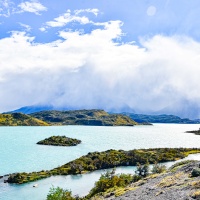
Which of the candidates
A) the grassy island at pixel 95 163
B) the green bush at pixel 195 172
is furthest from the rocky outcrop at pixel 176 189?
the grassy island at pixel 95 163

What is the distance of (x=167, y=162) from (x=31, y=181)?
287ft

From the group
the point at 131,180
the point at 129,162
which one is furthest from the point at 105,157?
the point at 131,180

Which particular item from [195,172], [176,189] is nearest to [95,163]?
[195,172]

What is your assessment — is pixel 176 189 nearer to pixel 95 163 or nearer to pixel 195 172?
pixel 195 172

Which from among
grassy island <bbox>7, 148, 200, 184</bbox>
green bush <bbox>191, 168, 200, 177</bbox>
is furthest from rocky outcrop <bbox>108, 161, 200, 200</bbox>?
grassy island <bbox>7, 148, 200, 184</bbox>

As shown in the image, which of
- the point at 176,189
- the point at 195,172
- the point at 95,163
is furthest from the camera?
the point at 95,163

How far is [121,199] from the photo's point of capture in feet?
171

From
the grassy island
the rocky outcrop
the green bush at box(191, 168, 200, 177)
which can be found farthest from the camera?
the grassy island

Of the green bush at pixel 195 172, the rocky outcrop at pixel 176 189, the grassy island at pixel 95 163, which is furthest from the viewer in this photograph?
the grassy island at pixel 95 163

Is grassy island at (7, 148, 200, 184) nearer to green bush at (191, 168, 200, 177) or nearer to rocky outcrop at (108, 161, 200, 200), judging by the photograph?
rocky outcrop at (108, 161, 200, 200)

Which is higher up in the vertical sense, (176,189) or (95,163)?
(176,189)

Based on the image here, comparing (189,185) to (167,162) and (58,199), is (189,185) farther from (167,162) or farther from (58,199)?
(167,162)

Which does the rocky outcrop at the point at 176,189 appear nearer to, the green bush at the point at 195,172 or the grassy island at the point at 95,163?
the green bush at the point at 195,172

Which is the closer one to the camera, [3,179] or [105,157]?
[3,179]
